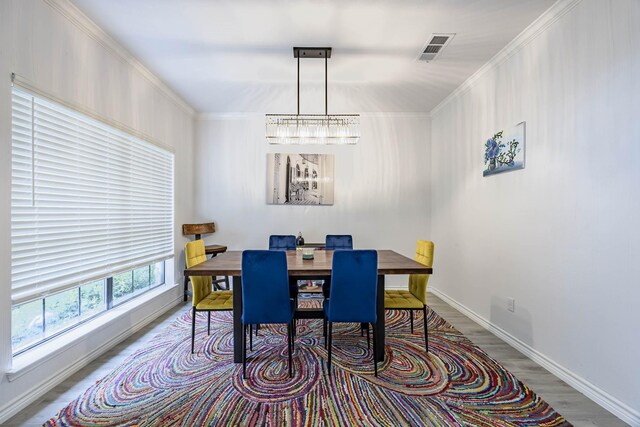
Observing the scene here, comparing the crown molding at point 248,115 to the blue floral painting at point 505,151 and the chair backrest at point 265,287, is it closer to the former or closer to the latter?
the blue floral painting at point 505,151

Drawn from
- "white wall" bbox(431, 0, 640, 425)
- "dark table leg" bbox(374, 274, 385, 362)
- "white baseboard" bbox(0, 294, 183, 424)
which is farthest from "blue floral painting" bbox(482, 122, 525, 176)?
"white baseboard" bbox(0, 294, 183, 424)

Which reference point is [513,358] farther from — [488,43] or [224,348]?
[488,43]

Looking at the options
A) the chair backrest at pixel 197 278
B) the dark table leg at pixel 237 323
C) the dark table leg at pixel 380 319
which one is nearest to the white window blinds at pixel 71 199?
the chair backrest at pixel 197 278

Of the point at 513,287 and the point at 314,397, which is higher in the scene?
the point at 513,287

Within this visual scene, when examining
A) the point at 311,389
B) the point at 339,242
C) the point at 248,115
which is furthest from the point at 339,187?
the point at 311,389

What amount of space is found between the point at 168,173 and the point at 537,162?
162 inches

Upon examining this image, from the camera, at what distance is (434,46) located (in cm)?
272

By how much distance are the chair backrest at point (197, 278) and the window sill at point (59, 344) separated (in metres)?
0.84

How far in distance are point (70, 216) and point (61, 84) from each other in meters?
1.00

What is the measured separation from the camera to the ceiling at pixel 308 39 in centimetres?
221

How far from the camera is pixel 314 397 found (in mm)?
1965

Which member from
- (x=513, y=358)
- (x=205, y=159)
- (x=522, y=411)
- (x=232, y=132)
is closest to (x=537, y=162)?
(x=513, y=358)

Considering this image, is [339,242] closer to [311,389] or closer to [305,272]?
[305,272]

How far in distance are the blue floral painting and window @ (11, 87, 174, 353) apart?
378 centimetres
